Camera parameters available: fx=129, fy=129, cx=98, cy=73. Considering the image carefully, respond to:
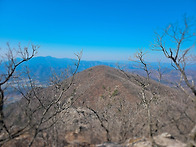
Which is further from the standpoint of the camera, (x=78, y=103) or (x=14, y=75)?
(x=78, y=103)

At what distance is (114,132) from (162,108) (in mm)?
10151

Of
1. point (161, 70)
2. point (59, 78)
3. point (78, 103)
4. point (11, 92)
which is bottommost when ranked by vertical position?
point (78, 103)

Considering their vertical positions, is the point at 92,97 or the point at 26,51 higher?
the point at 26,51

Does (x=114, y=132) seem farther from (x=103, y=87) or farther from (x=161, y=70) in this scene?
(x=103, y=87)

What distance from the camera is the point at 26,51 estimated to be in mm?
8961

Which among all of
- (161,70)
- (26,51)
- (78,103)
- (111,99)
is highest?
(26,51)

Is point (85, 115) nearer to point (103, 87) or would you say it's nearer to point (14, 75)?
point (103, 87)

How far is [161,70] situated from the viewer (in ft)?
41.1

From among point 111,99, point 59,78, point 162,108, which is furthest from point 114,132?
point 111,99

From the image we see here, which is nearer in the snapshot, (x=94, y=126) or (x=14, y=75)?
(x=14, y=75)

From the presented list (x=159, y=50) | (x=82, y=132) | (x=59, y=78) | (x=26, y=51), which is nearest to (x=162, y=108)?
(x=82, y=132)

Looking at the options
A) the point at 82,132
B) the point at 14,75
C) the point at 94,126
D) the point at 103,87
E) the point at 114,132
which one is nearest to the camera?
the point at 14,75

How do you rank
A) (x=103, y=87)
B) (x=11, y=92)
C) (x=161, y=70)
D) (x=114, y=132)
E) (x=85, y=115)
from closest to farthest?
(x=11, y=92) → (x=161, y=70) → (x=114, y=132) → (x=85, y=115) → (x=103, y=87)

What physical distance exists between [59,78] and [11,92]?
342cm
